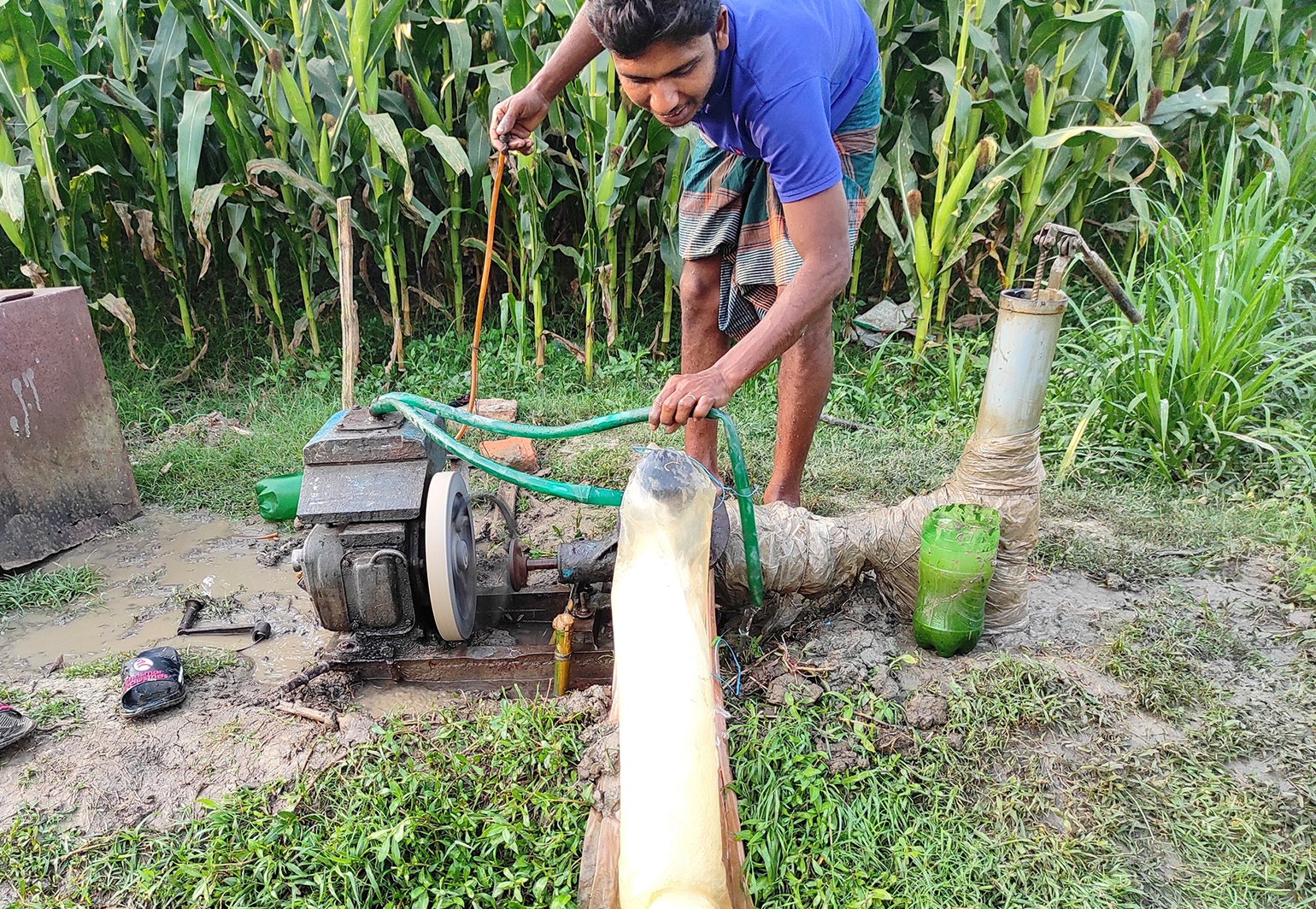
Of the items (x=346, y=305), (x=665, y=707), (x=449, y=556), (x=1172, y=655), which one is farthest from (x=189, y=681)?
(x=1172, y=655)

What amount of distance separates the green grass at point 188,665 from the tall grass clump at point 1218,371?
3.54 metres

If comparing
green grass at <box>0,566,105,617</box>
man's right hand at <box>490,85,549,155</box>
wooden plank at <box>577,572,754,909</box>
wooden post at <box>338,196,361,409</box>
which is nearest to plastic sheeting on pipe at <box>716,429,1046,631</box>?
wooden plank at <box>577,572,754,909</box>

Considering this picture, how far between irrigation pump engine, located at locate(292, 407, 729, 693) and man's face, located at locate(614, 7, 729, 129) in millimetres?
1073

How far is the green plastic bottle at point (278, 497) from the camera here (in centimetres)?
346

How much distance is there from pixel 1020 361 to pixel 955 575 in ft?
2.00

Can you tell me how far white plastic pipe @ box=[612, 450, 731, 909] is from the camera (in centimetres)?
144

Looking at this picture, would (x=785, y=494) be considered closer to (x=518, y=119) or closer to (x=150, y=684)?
(x=518, y=119)

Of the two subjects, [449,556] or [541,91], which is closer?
[449,556]

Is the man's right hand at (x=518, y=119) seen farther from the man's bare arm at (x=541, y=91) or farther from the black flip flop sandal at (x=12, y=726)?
the black flip flop sandal at (x=12, y=726)

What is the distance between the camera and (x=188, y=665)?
2.62 m

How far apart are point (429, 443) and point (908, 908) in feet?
5.74

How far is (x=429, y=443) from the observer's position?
254 cm

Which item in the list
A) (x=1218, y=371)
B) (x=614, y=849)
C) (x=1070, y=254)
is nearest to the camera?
(x=614, y=849)

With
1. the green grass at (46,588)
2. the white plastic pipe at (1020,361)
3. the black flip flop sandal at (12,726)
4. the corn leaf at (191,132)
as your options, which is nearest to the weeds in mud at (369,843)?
the black flip flop sandal at (12,726)
